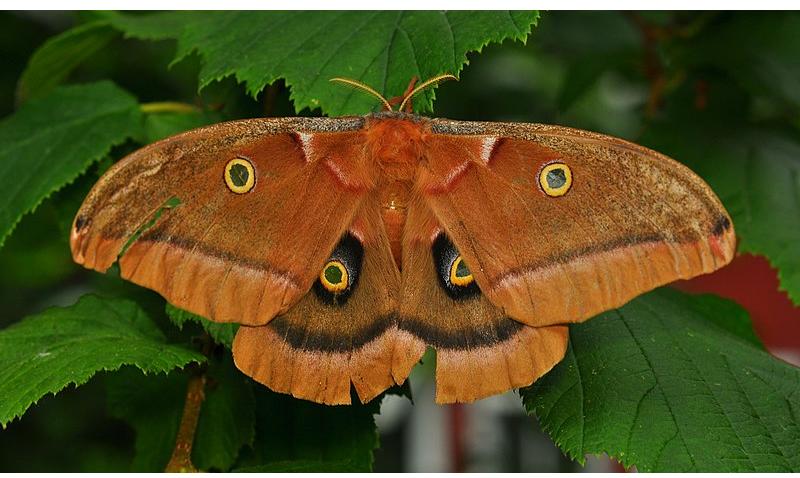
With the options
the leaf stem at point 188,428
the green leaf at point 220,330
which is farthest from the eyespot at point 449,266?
the leaf stem at point 188,428

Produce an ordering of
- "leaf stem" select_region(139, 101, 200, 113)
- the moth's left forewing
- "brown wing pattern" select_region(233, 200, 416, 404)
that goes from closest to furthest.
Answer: the moth's left forewing → "brown wing pattern" select_region(233, 200, 416, 404) → "leaf stem" select_region(139, 101, 200, 113)

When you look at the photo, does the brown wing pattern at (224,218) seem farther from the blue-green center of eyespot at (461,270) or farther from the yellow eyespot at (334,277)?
the blue-green center of eyespot at (461,270)

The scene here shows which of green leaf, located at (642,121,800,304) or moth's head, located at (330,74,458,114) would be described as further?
green leaf, located at (642,121,800,304)

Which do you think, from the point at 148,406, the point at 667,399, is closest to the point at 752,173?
the point at 667,399

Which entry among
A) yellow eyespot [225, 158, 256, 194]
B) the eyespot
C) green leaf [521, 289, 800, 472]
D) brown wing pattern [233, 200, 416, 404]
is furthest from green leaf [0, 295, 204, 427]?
green leaf [521, 289, 800, 472]

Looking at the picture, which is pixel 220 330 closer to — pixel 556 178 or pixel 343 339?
pixel 343 339

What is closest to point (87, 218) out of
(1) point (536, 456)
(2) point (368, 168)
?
(2) point (368, 168)

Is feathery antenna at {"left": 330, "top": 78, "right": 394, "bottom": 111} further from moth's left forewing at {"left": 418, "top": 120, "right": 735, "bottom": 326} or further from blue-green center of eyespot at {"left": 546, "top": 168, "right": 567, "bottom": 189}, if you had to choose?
blue-green center of eyespot at {"left": 546, "top": 168, "right": 567, "bottom": 189}

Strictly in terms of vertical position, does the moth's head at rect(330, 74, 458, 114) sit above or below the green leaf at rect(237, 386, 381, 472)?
above
